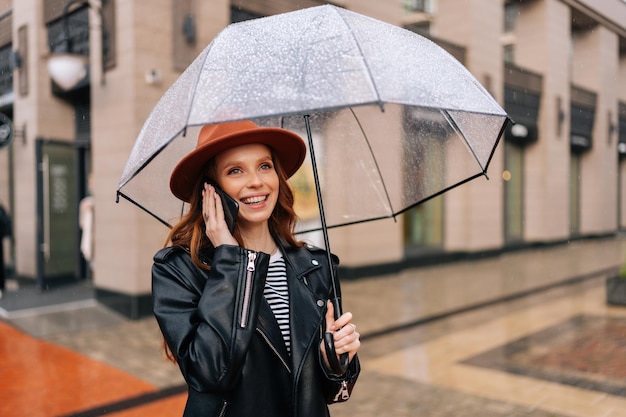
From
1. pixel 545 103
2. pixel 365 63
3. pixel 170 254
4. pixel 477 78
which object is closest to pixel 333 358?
pixel 170 254

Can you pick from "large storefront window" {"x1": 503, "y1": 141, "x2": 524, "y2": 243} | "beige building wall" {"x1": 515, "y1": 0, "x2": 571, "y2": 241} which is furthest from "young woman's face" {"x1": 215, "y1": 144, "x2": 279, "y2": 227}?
"beige building wall" {"x1": 515, "y1": 0, "x2": 571, "y2": 241}

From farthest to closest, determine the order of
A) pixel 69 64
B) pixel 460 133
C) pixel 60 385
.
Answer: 1. pixel 69 64
2. pixel 60 385
3. pixel 460 133

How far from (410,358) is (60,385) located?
11.4 feet

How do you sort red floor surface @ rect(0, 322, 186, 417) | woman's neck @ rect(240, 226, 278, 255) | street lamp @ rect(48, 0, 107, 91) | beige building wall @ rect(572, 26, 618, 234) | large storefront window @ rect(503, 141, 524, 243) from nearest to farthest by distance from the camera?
woman's neck @ rect(240, 226, 278, 255), red floor surface @ rect(0, 322, 186, 417), street lamp @ rect(48, 0, 107, 91), large storefront window @ rect(503, 141, 524, 243), beige building wall @ rect(572, 26, 618, 234)

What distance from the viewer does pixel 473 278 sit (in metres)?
12.2

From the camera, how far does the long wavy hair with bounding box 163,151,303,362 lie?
6.38 ft

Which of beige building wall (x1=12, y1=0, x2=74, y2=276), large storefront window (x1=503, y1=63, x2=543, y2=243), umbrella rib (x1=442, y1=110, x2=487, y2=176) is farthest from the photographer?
large storefront window (x1=503, y1=63, x2=543, y2=243)

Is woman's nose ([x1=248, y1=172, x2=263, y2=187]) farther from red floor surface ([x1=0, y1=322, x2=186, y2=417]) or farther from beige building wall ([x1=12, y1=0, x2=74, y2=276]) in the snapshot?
beige building wall ([x1=12, y1=0, x2=74, y2=276])

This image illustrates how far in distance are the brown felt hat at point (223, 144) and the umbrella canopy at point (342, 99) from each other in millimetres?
99

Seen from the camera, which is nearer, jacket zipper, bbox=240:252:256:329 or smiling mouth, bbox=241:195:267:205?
jacket zipper, bbox=240:252:256:329

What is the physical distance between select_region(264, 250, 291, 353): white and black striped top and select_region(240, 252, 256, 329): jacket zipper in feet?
0.58

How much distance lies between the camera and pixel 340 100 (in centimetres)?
168

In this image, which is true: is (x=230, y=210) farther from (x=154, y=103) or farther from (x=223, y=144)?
(x=154, y=103)

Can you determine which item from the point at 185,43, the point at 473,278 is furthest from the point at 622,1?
the point at 185,43
